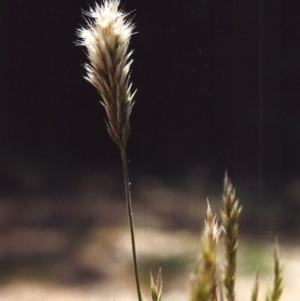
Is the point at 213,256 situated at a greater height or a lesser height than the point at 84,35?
lesser

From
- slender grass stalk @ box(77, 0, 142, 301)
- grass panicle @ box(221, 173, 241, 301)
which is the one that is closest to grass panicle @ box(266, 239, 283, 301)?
grass panicle @ box(221, 173, 241, 301)

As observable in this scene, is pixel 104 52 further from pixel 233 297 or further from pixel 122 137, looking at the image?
pixel 233 297

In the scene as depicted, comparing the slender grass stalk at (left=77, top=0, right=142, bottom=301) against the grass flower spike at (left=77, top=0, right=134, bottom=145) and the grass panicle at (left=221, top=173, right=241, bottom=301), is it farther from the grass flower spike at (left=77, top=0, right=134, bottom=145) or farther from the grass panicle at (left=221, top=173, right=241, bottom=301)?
the grass panicle at (left=221, top=173, right=241, bottom=301)

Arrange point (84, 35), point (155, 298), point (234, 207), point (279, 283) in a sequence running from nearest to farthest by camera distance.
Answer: point (234, 207)
point (279, 283)
point (155, 298)
point (84, 35)

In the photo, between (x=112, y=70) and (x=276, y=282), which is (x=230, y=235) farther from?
(x=112, y=70)

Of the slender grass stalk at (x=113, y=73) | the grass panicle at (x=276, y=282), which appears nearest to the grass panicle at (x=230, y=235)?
the grass panicle at (x=276, y=282)

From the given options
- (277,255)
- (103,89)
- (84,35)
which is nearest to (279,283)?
(277,255)
